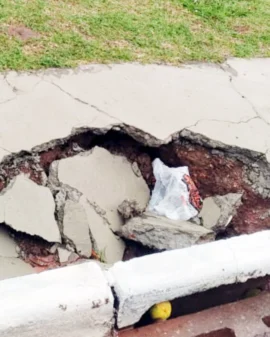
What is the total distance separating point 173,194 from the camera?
4227 millimetres

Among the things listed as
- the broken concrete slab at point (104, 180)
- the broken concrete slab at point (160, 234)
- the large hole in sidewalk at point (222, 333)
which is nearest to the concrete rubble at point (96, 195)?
the broken concrete slab at point (104, 180)

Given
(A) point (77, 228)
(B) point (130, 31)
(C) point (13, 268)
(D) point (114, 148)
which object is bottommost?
(C) point (13, 268)

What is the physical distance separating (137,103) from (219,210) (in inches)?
36.0

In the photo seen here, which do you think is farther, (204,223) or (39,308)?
(204,223)

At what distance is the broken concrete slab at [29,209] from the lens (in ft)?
12.3

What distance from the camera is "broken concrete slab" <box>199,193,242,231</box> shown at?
→ 164 inches

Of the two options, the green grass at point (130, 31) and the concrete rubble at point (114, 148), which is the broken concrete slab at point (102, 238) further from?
the green grass at point (130, 31)

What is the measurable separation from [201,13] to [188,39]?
1.79ft

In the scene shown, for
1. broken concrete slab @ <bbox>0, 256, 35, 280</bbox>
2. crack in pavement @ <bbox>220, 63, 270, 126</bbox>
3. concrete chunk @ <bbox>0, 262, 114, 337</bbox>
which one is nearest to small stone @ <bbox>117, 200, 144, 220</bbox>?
broken concrete slab @ <bbox>0, 256, 35, 280</bbox>

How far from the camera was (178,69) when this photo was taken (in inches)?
201

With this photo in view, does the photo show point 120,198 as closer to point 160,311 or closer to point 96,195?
point 96,195

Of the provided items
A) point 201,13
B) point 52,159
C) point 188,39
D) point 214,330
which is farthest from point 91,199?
point 201,13

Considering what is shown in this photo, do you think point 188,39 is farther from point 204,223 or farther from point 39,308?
point 39,308

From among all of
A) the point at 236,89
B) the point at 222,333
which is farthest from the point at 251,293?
the point at 236,89
